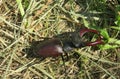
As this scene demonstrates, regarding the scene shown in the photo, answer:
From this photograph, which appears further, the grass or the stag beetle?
the grass

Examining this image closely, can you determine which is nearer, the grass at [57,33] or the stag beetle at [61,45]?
the stag beetle at [61,45]

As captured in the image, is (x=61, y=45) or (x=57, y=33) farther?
(x=57, y=33)

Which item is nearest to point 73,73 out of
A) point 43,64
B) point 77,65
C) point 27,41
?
point 77,65
